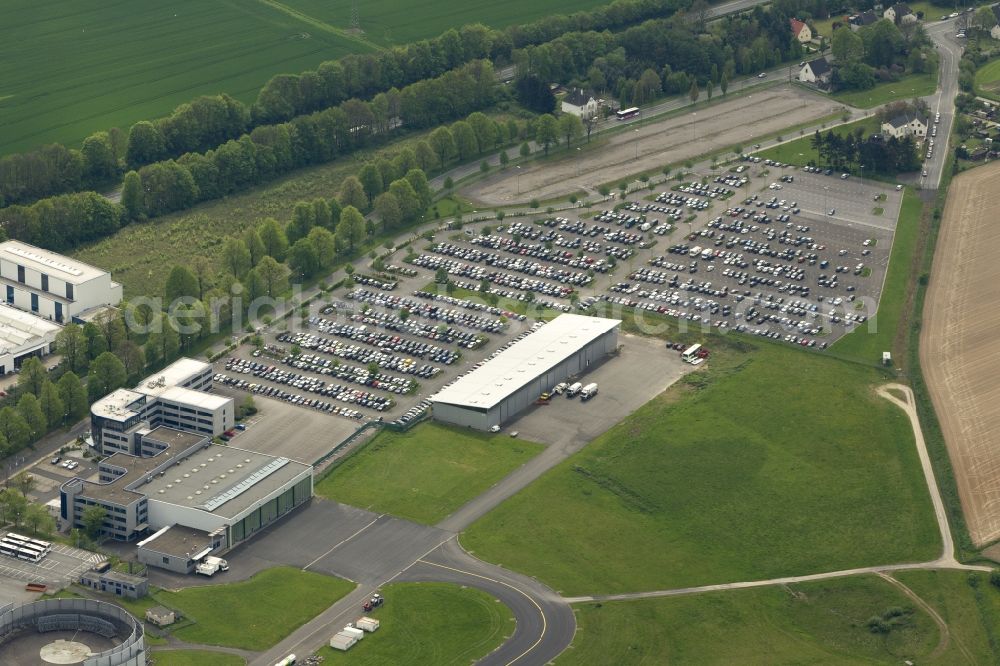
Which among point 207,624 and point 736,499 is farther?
point 736,499

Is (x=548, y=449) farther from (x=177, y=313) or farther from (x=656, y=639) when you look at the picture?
(x=177, y=313)

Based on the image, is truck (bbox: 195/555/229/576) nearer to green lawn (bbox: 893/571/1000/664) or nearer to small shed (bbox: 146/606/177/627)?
small shed (bbox: 146/606/177/627)

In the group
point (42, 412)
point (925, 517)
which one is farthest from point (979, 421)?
point (42, 412)

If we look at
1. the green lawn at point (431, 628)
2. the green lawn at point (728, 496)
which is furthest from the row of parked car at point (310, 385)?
the green lawn at point (431, 628)

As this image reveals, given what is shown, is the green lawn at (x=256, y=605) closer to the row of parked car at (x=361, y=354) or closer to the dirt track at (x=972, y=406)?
the row of parked car at (x=361, y=354)

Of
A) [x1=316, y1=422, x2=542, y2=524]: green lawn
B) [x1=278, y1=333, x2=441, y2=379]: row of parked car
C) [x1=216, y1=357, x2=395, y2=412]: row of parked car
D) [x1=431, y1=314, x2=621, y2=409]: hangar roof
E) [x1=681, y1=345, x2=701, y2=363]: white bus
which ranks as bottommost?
[x1=316, y1=422, x2=542, y2=524]: green lawn

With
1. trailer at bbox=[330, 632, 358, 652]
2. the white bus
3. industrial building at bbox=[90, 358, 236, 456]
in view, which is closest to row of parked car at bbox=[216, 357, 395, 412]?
industrial building at bbox=[90, 358, 236, 456]

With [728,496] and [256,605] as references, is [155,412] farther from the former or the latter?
[728,496]
